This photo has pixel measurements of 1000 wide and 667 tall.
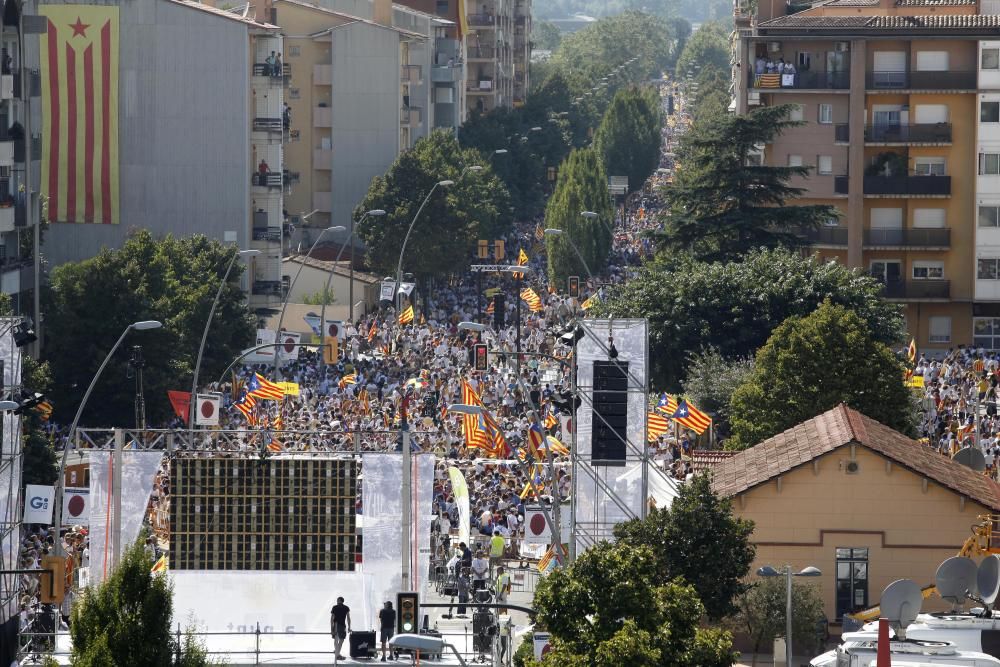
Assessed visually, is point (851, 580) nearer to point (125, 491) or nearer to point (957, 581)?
point (957, 581)

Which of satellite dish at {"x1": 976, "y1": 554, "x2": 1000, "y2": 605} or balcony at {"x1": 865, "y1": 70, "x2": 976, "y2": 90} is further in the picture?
balcony at {"x1": 865, "y1": 70, "x2": 976, "y2": 90}

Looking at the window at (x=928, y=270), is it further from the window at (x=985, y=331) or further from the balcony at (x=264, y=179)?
the balcony at (x=264, y=179)

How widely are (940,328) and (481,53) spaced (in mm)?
75484

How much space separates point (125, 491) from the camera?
42219mm

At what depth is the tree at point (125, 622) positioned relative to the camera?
2867 cm

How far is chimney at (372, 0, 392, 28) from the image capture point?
410 feet

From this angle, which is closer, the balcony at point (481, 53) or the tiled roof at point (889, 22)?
the tiled roof at point (889, 22)

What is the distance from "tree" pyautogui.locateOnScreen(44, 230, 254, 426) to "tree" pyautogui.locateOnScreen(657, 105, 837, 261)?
17.3 m

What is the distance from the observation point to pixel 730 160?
80.4 m

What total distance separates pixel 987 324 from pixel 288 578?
54.8m

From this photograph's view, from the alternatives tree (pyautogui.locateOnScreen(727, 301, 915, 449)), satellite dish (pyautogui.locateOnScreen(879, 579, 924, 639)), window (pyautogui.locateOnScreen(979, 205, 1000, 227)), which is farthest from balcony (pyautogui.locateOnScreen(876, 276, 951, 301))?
satellite dish (pyautogui.locateOnScreen(879, 579, 924, 639))

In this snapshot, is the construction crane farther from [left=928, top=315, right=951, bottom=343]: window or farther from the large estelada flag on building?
the large estelada flag on building

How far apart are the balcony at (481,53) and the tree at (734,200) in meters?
81.0

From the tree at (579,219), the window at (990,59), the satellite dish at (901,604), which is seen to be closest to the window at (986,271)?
the window at (990,59)
